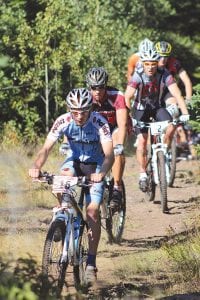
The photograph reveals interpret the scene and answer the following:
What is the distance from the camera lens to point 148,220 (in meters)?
10.0

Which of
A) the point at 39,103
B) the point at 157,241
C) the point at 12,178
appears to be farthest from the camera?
the point at 39,103

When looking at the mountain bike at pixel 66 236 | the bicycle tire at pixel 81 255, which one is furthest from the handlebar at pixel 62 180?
the bicycle tire at pixel 81 255

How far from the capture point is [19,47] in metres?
15.6

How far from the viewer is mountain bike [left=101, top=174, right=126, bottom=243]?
854 centimetres

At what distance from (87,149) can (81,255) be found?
956 mm

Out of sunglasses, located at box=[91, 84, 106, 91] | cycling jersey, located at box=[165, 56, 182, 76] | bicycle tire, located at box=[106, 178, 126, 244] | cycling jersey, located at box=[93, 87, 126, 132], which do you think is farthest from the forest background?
sunglasses, located at box=[91, 84, 106, 91]

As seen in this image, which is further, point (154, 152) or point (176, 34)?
point (176, 34)

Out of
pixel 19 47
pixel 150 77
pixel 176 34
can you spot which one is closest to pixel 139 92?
pixel 150 77

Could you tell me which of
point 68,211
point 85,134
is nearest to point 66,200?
point 68,211

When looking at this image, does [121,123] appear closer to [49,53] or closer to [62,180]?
[62,180]

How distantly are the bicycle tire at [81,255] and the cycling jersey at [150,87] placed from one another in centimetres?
380

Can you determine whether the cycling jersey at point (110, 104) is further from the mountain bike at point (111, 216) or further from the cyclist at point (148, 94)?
the cyclist at point (148, 94)

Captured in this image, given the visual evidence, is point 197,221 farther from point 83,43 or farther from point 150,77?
point 83,43

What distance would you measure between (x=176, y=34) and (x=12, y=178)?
14581 millimetres
